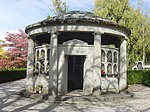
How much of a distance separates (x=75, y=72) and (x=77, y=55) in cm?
328

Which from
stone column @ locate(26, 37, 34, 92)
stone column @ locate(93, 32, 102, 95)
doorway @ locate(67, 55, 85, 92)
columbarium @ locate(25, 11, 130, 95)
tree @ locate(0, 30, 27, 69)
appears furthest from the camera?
tree @ locate(0, 30, 27, 69)

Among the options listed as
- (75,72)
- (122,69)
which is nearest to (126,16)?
(75,72)

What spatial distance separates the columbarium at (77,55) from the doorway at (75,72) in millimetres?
2250

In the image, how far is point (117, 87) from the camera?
1388 cm

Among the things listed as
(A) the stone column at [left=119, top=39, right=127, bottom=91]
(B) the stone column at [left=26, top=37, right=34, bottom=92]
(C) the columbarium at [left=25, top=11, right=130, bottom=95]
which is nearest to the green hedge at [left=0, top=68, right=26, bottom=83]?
(B) the stone column at [left=26, top=37, right=34, bottom=92]

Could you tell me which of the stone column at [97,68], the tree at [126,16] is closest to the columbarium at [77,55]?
the stone column at [97,68]

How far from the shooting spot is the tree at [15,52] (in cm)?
3831

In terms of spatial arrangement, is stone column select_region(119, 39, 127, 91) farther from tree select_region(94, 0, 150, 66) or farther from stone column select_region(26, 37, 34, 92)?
tree select_region(94, 0, 150, 66)

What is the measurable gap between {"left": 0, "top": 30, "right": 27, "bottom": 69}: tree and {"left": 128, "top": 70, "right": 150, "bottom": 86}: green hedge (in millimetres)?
20238

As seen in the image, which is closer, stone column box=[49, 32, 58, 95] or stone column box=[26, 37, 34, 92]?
stone column box=[49, 32, 58, 95]

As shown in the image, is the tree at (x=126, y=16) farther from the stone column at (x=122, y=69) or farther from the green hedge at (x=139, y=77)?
the stone column at (x=122, y=69)

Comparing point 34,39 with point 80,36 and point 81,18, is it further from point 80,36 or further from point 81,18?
point 81,18

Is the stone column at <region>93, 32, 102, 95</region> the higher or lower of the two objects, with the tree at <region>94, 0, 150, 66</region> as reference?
lower

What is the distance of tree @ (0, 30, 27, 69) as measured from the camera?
38.3 m
